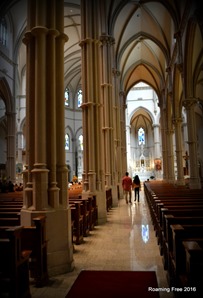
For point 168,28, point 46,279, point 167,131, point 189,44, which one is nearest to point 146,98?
point 167,131

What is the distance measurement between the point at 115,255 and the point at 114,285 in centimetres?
157

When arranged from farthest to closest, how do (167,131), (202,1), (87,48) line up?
1. (167,131)
2. (202,1)
3. (87,48)

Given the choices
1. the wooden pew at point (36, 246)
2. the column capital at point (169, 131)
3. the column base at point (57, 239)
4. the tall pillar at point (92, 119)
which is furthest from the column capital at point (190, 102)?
the wooden pew at point (36, 246)

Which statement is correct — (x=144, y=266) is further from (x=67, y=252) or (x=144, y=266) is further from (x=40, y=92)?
(x=40, y=92)

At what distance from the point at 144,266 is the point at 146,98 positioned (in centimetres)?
4053

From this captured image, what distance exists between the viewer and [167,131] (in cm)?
2672

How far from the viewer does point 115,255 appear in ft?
17.6

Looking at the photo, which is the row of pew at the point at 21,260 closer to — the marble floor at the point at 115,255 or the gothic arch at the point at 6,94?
the marble floor at the point at 115,255

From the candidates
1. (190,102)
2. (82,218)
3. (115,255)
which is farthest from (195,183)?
(115,255)

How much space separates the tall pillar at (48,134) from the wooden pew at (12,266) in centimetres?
102

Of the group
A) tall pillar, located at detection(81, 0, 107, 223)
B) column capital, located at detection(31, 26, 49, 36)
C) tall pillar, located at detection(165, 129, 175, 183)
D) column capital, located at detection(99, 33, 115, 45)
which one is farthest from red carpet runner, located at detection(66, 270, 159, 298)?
tall pillar, located at detection(165, 129, 175, 183)

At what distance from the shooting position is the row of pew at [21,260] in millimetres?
3201

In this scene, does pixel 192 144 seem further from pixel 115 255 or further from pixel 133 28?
pixel 133 28

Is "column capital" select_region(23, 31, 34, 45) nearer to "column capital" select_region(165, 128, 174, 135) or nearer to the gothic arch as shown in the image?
the gothic arch
